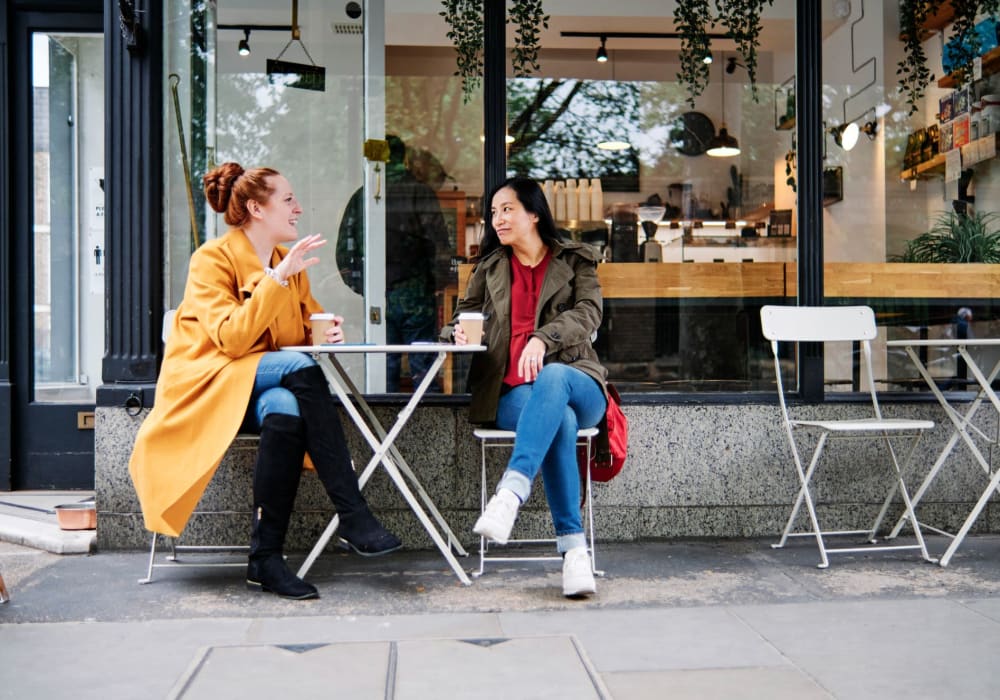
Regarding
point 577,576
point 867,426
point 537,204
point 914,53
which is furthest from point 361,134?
point 914,53

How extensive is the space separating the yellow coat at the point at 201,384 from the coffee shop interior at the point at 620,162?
834 millimetres

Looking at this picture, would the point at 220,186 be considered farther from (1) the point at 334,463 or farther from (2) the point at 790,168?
(2) the point at 790,168

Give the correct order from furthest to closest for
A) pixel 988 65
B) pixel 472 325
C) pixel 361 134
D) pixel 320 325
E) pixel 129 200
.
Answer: pixel 988 65
pixel 361 134
pixel 129 200
pixel 472 325
pixel 320 325

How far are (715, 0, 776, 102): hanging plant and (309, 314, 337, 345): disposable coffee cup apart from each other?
107 inches

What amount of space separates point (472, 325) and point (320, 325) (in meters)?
0.51

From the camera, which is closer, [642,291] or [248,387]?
[248,387]

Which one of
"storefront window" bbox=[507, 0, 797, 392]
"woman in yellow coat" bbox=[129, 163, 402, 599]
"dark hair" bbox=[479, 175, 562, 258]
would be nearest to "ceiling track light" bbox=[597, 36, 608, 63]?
"storefront window" bbox=[507, 0, 797, 392]

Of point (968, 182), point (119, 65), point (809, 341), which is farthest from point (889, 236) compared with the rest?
point (119, 65)

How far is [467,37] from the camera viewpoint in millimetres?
4578

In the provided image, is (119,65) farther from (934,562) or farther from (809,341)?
(934,562)

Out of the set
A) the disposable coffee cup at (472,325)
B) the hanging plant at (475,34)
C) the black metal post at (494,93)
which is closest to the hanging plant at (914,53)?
the hanging plant at (475,34)

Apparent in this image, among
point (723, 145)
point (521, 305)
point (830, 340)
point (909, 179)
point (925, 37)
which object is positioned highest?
point (925, 37)

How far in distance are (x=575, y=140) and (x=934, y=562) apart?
2.62 metres

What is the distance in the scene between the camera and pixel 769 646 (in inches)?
105
